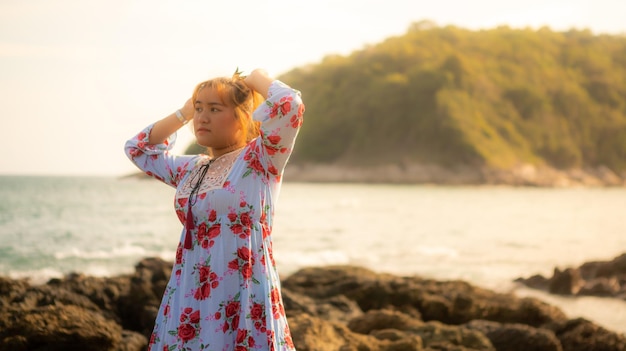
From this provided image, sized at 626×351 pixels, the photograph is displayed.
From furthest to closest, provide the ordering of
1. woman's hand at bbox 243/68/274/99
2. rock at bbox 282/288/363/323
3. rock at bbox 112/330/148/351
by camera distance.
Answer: rock at bbox 282/288/363/323 < rock at bbox 112/330/148/351 < woman's hand at bbox 243/68/274/99

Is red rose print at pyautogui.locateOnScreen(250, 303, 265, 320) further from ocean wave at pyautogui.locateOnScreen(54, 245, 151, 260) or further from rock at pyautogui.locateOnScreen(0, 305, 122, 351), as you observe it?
ocean wave at pyautogui.locateOnScreen(54, 245, 151, 260)

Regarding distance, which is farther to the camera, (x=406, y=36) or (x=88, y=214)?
(x=406, y=36)

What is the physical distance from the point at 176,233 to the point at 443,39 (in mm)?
81085

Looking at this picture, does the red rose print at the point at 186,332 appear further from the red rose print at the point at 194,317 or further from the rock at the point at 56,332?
the rock at the point at 56,332

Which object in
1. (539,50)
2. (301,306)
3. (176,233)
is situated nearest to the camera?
(301,306)

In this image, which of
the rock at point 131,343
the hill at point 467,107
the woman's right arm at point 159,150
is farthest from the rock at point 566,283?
the hill at point 467,107

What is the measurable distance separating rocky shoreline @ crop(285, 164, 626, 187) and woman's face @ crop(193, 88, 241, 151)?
73627 millimetres

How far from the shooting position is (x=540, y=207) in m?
51.7

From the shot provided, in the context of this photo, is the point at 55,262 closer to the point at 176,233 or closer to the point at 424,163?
the point at 176,233

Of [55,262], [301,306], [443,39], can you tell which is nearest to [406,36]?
[443,39]

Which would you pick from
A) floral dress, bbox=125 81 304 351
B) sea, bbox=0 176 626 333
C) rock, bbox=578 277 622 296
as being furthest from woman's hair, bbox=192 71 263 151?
rock, bbox=578 277 622 296

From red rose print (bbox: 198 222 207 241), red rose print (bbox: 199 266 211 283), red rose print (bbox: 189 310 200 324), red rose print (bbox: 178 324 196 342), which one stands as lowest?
red rose print (bbox: 178 324 196 342)

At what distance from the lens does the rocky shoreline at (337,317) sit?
496 centimetres

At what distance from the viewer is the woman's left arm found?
308 centimetres
